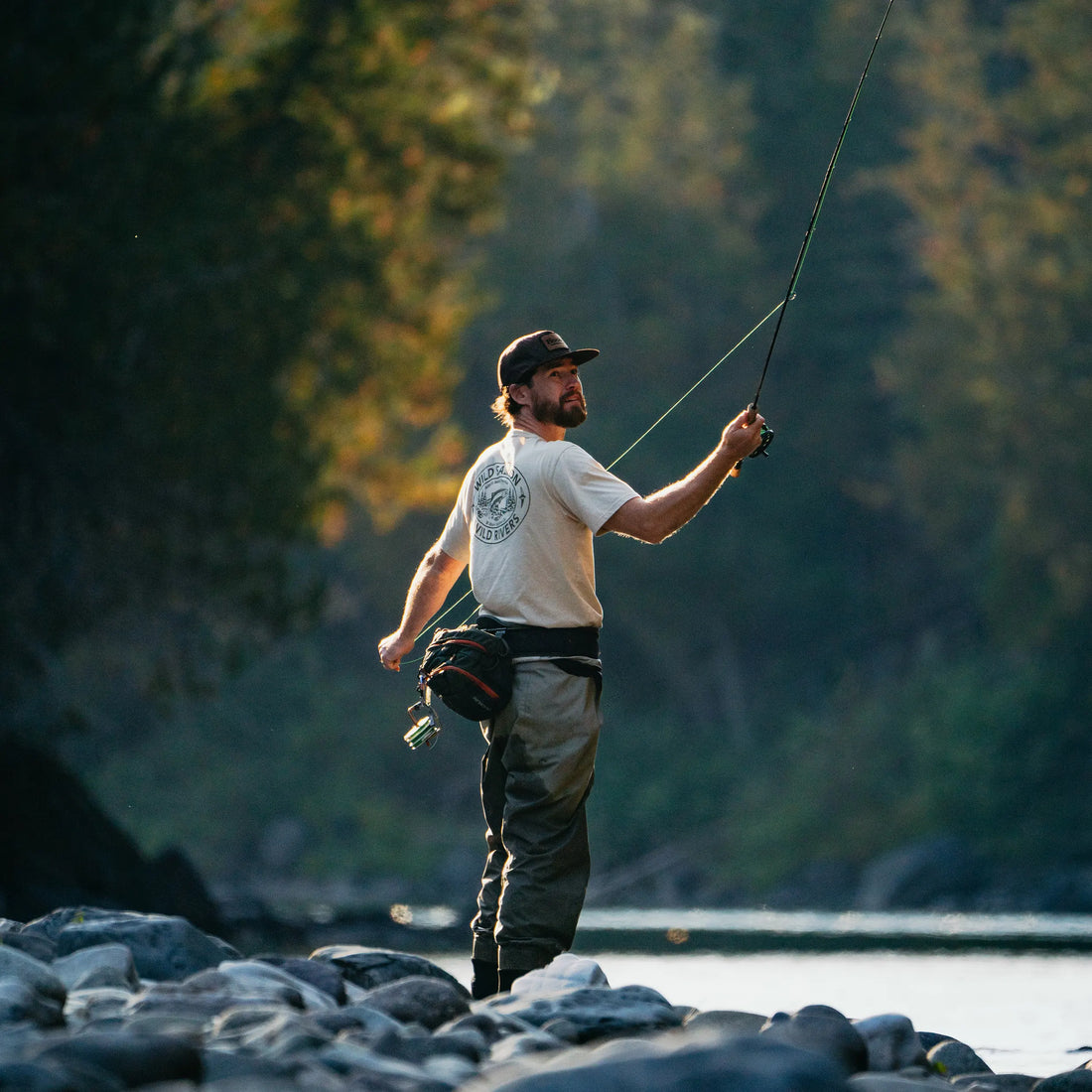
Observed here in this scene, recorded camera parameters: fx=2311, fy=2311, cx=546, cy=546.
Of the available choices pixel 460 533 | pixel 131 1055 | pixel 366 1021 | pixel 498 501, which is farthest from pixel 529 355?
pixel 131 1055

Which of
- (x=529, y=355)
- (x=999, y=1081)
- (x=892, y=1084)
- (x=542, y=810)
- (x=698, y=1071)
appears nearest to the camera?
(x=698, y=1071)

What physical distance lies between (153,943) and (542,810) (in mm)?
1015

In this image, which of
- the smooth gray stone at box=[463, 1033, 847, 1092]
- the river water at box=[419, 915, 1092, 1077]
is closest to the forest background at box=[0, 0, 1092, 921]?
the river water at box=[419, 915, 1092, 1077]

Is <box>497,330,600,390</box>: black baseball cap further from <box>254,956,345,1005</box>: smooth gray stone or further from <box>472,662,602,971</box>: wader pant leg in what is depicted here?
<box>254,956,345,1005</box>: smooth gray stone

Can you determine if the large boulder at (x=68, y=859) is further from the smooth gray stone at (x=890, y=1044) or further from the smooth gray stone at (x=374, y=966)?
the smooth gray stone at (x=890, y=1044)

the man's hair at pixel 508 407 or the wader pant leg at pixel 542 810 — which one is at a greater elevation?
the man's hair at pixel 508 407

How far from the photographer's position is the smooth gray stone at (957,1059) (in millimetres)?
5422

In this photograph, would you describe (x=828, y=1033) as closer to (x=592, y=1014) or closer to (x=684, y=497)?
(x=592, y=1014)

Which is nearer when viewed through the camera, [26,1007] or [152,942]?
[26,1007]

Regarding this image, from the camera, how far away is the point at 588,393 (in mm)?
30812

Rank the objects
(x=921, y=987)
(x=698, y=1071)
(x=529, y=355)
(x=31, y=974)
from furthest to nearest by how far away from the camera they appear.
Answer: (x=921, y=987), (x=529, y=355), (x=31, y=974), (x=698, y=1071)

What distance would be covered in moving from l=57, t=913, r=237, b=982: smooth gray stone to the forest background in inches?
364

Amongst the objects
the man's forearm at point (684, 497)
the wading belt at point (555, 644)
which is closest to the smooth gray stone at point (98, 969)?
the wading belt at point (555, 644)

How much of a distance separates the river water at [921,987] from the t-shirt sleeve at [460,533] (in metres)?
1.91
